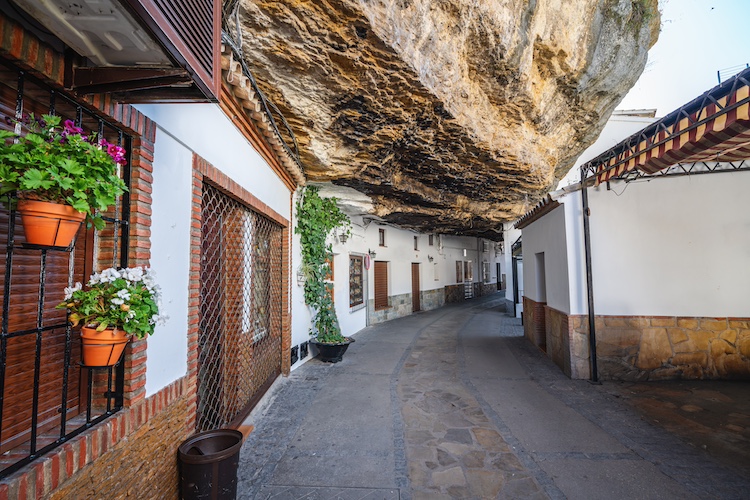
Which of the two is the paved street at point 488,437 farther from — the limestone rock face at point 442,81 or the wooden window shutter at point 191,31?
the limestone rock face at point 442,81

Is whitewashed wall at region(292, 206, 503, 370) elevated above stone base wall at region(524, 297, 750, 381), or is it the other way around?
whitewashed wall at region(292, 206, 503, 370)

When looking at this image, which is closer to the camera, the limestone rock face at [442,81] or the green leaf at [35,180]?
the green leaf at [35,180]

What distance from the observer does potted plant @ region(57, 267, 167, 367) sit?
5.28 feet

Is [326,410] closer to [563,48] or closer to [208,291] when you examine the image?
[208,291]

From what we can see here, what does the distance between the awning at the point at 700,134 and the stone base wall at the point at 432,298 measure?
10.1 meters

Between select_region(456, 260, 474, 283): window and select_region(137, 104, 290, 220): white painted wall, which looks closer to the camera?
select_region(137, 104, 290, 220): white painted wall

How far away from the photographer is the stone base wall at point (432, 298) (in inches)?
571

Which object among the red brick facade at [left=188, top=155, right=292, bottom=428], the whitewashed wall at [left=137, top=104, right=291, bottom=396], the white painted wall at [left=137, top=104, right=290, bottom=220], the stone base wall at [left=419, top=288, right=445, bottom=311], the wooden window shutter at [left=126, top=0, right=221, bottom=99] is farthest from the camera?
the stone base wall at [left=419, top=288, right=445, bottom=311]

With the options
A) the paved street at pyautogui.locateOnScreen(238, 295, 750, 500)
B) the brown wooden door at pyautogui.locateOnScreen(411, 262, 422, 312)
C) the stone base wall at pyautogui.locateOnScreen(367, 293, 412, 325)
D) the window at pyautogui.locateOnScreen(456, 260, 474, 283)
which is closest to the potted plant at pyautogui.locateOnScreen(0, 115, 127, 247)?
the paved street at pyautogui.locateOnScreen(238, 295, 750, 500)

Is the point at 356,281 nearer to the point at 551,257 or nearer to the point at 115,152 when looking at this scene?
the point at 551,257

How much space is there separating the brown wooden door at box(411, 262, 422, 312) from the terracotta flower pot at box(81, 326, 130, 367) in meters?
12.6

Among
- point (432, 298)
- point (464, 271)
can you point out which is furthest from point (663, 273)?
point (464, 271)

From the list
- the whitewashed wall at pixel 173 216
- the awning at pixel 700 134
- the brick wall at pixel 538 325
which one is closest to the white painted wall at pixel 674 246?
the awning at pixel 700 134

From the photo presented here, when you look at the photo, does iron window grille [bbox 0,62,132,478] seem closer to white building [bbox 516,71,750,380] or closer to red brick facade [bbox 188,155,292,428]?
red brick facade [bbox 188,155,292,428]
